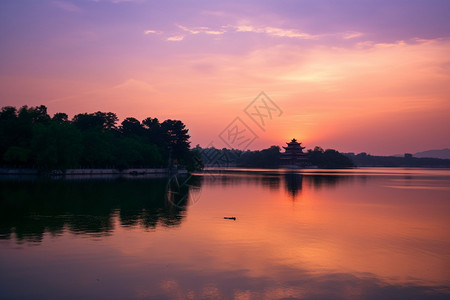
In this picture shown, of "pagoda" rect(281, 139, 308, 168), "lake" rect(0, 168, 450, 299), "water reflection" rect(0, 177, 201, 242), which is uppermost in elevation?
"pagoda" rect(281, 139, 308, 168)

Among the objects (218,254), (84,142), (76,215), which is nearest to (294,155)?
(84,142)

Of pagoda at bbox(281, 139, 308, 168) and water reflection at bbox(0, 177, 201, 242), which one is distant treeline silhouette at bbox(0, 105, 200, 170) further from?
pagoda at bbox(281, 139, 308, 168)

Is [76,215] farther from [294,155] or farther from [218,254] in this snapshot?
[294,155]

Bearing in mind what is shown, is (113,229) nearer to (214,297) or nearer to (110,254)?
(110,254)

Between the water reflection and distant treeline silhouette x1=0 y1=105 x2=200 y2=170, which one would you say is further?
distant treeline silhouette x1=0 y1=105 x2=200 y2=170

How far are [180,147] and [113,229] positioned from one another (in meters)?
98.0

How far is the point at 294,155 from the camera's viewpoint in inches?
7343

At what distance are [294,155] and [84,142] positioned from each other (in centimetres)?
11923

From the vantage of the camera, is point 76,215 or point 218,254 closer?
point 218,254

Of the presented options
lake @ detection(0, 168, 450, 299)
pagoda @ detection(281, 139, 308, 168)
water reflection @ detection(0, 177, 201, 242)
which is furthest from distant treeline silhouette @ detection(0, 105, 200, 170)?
pagoda @ detection(281, 139, 308, 168)

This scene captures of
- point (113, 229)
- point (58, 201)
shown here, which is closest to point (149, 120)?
point (58, 201)

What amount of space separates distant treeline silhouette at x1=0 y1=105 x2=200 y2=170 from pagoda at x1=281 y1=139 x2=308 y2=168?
253 feet

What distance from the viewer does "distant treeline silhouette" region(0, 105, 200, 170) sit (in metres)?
68.8

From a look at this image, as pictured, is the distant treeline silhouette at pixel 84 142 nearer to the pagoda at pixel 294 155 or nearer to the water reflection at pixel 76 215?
A: the water reflection at pixel 76 215
